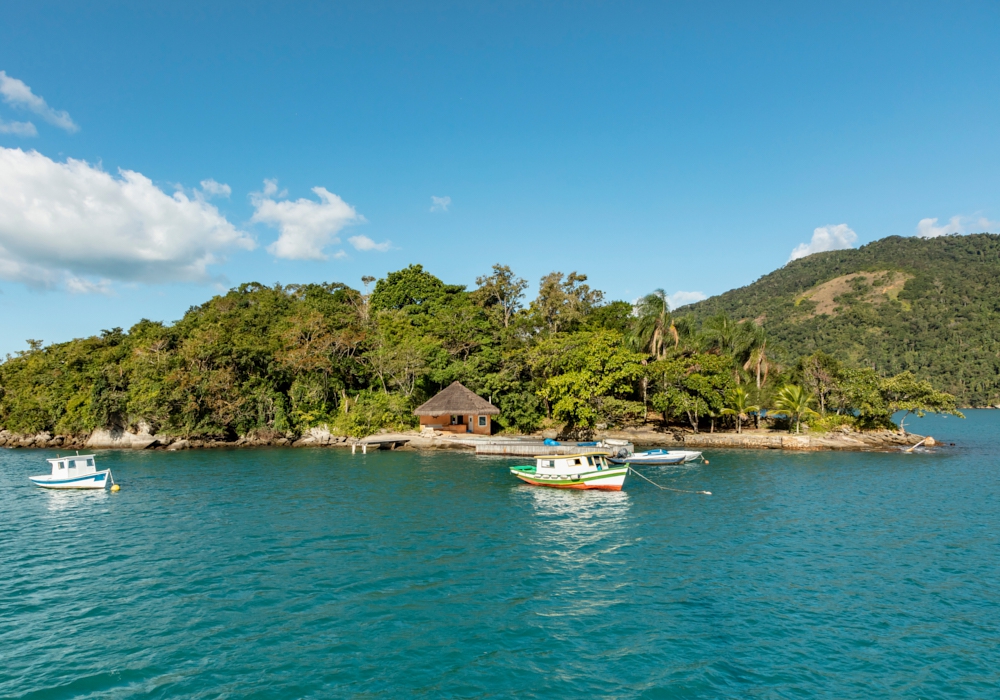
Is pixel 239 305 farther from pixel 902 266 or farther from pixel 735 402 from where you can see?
pixel 902 266

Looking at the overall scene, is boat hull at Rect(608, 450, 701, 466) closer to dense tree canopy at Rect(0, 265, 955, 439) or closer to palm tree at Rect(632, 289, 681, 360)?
dense tree canopy at Rect(0, 265, 955, 439)

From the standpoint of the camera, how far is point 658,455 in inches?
1544

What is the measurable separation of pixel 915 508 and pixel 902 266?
174153 millimetres

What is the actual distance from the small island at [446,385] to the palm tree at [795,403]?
0.14 meters

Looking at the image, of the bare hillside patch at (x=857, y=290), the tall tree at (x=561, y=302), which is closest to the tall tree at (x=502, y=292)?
the tall tree at (x=561, y=302)

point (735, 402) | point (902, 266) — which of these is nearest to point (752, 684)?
point (735, 402)

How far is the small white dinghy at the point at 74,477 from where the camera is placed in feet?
104

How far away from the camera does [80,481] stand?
31.6 meters

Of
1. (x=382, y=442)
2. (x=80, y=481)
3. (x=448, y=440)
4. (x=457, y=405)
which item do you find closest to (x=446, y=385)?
(x=457, y=405)

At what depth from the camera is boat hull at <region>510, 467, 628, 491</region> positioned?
30406 mm

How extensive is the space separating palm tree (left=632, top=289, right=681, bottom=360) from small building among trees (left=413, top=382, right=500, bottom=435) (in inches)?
731

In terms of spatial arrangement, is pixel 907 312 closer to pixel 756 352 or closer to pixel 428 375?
pixel 756 352

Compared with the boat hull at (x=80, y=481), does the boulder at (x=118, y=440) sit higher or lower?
higher

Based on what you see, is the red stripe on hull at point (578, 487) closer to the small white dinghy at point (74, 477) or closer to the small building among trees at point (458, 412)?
the small building among trees at point (458, 412)
